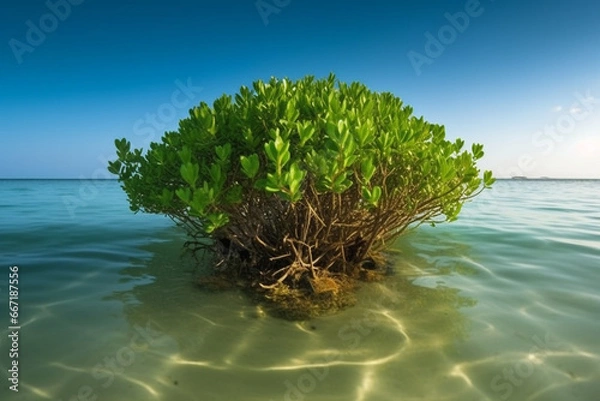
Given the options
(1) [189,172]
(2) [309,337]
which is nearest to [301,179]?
(1) [189,172]

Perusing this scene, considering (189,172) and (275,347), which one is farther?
(189,172)

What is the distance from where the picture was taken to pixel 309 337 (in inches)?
130

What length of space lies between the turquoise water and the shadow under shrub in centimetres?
64

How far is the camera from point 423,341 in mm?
3252

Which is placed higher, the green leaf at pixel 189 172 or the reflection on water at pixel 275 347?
the green leaf at pixel 189 172

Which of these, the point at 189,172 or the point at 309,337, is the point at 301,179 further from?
the point at 309,337

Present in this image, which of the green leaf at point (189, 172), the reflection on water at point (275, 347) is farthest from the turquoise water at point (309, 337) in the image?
the green leaf at point (189, 172)

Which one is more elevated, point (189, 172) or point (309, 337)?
point (189, 172)

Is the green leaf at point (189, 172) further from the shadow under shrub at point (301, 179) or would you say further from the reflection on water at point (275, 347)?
the reflection on water at point (275, 347)

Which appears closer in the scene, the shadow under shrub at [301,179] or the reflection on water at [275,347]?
the reflection on water at [275,347]

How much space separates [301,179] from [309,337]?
148cm

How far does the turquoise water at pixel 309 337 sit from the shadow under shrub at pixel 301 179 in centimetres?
64

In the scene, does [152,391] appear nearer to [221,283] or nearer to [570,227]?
[221,283]

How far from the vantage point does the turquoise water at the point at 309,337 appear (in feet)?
8.45
